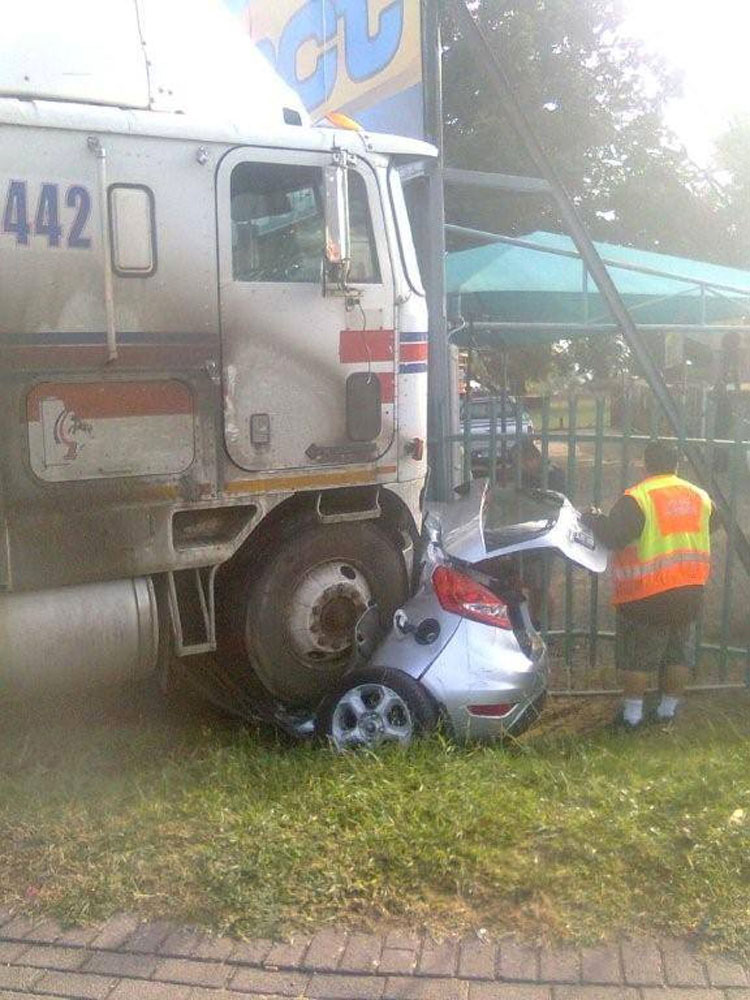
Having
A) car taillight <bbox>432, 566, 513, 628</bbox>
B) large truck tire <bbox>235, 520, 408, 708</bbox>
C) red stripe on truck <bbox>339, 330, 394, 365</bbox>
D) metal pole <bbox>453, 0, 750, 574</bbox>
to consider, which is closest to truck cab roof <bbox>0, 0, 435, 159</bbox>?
red stripe on truck <bbox>339, 330, 394, 365</bbox>

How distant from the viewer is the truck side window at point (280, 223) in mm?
5082

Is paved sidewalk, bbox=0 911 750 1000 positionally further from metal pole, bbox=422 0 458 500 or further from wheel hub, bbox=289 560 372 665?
metal pole, bbox=422 0 458 500

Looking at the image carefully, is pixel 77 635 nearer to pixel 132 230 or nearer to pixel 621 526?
pixel 132 230

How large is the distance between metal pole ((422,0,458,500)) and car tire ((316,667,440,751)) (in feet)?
6.20

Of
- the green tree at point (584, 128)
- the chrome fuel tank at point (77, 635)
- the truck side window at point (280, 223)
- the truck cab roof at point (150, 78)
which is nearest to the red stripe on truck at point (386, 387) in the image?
the truck side window at point (280, 223)

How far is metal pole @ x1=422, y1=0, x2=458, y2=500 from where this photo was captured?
22.1ft

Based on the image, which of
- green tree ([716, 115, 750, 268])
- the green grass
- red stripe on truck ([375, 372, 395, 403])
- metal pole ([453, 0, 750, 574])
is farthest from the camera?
green tree ([716, 115, 750, 268])

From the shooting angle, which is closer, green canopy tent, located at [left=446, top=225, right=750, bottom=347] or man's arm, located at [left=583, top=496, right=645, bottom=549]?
man's arm, located at [left=583, top=496, right=645, bottom=549]

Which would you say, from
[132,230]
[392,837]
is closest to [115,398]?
[132,230]

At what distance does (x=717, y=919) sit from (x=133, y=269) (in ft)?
10.9

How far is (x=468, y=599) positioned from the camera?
16.9ft

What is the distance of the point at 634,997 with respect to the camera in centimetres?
312

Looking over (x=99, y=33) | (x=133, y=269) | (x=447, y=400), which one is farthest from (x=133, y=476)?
A: (x=447, y=400)

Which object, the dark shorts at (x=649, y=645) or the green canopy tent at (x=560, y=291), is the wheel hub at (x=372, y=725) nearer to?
the dark shorts at (x=649, y=645)
